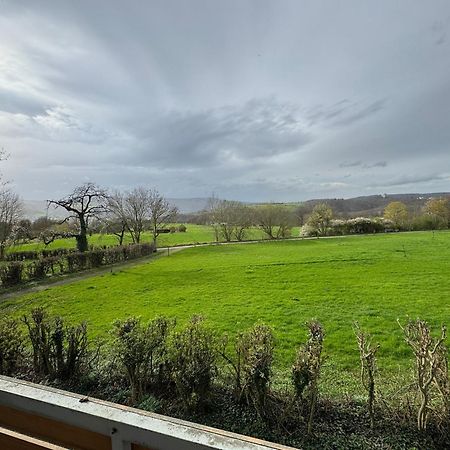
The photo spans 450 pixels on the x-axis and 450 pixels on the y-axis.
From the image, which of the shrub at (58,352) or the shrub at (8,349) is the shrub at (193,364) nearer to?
the shrub at (58,352)

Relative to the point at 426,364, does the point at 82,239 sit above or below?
above

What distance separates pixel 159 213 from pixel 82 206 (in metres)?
11.3

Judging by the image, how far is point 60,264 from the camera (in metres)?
15.7

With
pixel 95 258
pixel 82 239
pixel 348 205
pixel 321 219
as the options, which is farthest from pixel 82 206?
pixel 348 205

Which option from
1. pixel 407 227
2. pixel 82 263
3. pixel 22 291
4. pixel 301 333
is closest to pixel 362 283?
pixel 301 333

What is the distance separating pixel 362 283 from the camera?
10930 mm

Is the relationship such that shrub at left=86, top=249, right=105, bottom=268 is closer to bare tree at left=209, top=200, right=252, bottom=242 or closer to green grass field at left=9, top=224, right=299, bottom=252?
green grass field at left=9, top=224, right=299, bottom=252

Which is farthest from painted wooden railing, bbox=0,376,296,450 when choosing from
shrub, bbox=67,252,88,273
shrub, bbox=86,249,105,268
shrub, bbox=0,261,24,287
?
shrub, bbox=86,249,105,268

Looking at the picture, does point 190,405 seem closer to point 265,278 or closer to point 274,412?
point 274,412

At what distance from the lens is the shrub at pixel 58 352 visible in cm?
408

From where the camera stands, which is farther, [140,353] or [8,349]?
[8,349]

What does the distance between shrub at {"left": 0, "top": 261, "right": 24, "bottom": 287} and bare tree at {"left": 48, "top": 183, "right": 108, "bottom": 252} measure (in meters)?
6.37

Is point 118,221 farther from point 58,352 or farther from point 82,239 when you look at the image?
point 58,352

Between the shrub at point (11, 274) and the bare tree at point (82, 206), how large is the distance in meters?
6.37
